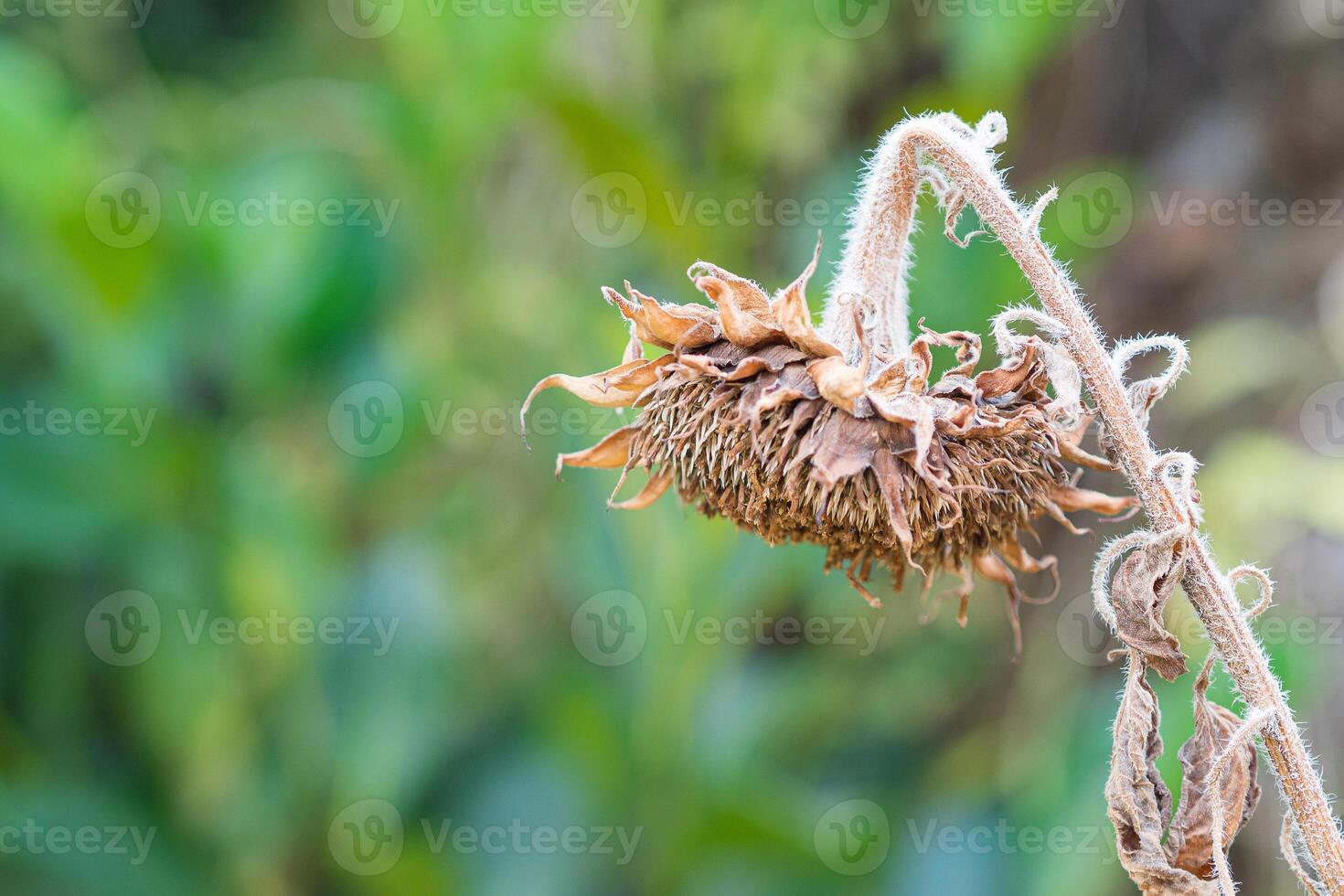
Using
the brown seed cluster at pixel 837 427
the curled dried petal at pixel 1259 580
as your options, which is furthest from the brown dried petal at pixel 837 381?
the curled dried petal at pixel 1259 580

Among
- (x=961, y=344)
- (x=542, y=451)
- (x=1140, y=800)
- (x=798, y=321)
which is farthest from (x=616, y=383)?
(x=542, y=451)

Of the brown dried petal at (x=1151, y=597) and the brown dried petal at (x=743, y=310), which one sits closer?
the brown dried petal at (x=1151, y=597)

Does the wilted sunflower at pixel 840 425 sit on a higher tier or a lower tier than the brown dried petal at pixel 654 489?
higher

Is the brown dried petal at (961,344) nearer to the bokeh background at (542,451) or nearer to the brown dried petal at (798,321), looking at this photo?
the brown dried petal at (798,321)

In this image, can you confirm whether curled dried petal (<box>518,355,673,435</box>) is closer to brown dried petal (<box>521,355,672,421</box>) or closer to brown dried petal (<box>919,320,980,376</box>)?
brown dried petal (<box>521,355,672,421</box>)

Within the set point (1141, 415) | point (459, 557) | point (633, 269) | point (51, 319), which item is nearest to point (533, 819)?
point (459, 557)

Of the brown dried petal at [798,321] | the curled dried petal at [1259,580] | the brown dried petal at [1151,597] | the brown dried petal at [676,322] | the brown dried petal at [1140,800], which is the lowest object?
the brown dried petal at [1140,800]
